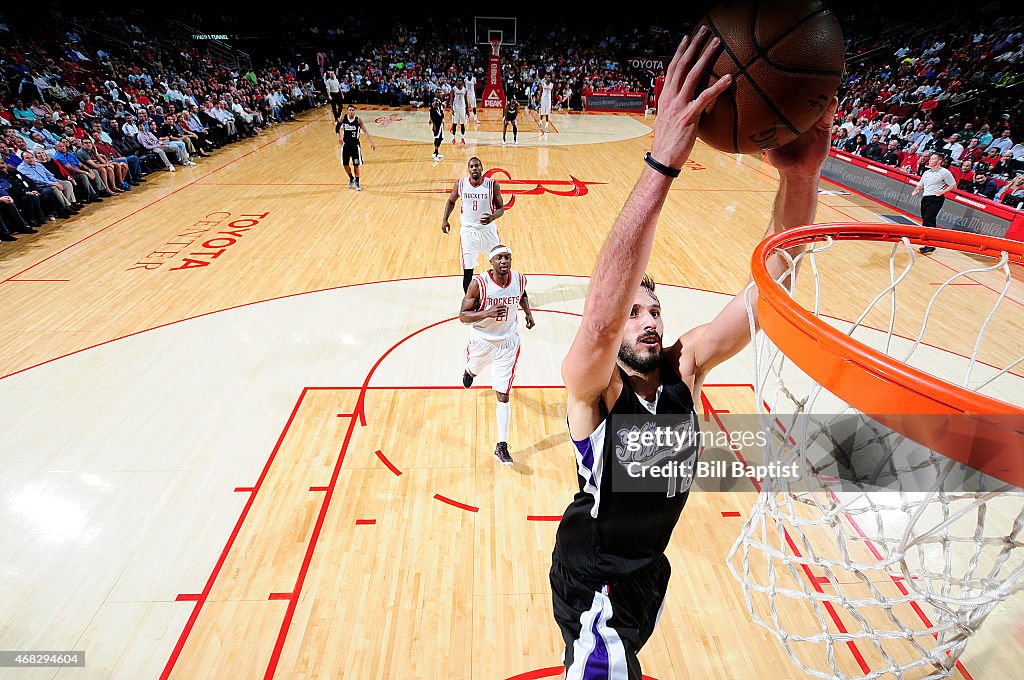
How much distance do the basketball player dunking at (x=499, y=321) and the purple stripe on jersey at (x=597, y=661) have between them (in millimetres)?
2399

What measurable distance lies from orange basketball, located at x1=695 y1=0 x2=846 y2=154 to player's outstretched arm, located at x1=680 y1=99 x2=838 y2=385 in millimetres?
114

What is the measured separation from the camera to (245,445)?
4672mm

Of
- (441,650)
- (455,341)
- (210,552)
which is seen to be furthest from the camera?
(455,341)

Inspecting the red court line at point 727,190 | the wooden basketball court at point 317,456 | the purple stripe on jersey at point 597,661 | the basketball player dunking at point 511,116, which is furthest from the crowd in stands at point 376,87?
the purple stripe on jersey at point 597,661

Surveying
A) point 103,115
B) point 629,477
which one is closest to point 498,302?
point 629,477

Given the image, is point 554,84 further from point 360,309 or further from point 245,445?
point 245,445

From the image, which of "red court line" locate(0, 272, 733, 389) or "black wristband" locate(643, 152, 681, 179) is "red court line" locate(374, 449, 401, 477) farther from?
"black wristband" locate(643, 152, 681, 179)

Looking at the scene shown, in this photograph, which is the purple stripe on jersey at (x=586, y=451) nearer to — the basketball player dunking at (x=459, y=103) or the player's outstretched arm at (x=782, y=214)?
the player's outstretched arm at (x=782, y=214)

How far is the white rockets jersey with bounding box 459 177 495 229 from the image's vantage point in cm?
652

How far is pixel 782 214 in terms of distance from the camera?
2041 mm

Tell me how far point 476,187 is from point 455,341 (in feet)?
5.81

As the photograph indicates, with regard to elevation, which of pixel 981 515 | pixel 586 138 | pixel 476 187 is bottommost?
pixel 586 138

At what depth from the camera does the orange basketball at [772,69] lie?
5.02ft

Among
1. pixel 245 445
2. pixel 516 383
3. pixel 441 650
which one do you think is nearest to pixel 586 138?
pixel 516 383
